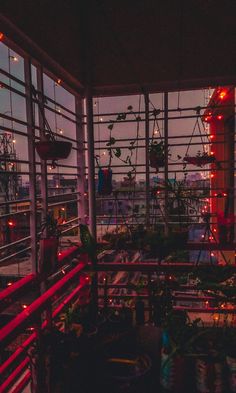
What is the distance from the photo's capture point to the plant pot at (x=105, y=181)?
376 centimetres

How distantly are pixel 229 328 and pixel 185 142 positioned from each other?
2.78 meters

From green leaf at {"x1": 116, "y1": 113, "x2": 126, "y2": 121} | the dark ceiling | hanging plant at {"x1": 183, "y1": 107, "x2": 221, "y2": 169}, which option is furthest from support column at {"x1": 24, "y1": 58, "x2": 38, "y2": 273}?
hanging plant at {"x1": 183, "y1": 107, "x2": 221, "y2": 169}

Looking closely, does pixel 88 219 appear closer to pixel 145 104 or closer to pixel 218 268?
pixel 145 104

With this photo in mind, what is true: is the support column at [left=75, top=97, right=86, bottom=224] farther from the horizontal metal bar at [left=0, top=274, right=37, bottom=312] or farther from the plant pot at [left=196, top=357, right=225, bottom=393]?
the plant pot at [left=196, top=357, right=225, bottom=393]

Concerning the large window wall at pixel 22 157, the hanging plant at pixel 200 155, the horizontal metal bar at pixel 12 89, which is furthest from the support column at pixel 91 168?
the hanging plant at pixel 200 155

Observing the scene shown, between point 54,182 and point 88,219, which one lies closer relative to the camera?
point 54,182

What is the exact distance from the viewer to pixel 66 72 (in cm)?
377

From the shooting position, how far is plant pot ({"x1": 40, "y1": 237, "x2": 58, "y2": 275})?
2.63 meters

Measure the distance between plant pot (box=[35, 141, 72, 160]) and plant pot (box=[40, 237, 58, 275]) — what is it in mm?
691

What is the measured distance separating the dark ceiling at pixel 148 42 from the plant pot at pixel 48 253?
75.9 inches

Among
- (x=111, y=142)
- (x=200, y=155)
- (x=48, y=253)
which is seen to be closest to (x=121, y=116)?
(x=111, y=142)

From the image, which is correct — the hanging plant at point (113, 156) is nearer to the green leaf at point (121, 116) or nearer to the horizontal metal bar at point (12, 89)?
the green leaf at point (121, 116)

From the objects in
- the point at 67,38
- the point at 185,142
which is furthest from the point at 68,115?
the point at 185,142

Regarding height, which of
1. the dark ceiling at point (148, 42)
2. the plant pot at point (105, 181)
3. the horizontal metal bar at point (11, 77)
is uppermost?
the dark ceiling at point (148, 42)
